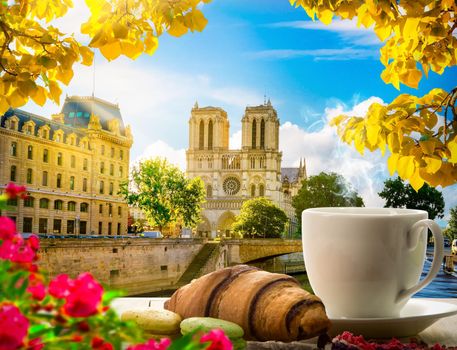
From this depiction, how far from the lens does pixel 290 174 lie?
55156mm

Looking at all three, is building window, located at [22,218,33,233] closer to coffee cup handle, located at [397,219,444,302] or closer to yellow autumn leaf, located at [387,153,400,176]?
yellow autumn leaf, located at [387,153,400,176]

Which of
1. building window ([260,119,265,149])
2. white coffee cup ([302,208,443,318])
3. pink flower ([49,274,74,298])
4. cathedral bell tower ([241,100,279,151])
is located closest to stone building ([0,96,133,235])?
cathedral bell tower ([241,100,279,151])

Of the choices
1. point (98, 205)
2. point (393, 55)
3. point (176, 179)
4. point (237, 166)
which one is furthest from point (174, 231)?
point (393, 55)

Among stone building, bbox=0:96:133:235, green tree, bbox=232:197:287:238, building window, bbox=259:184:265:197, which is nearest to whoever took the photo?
stone building, bbox=0:96:133:235

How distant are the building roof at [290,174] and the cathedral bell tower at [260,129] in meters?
4.99

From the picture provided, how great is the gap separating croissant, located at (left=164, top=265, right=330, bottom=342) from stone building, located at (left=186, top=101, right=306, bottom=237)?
45591 millimetres

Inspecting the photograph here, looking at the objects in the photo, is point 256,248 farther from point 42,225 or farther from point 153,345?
point 153,345

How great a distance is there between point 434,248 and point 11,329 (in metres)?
1.07

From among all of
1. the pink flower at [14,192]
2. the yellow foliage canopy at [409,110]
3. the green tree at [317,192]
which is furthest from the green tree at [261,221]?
the pink flower at [14,192]

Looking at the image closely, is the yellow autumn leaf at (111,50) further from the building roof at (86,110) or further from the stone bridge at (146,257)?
the building roof at (86,110)

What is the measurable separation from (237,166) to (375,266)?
48286mm

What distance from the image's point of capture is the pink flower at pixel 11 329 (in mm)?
267

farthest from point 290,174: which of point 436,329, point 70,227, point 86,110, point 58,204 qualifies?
point 436,329

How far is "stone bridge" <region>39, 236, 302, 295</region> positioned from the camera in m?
17.2
